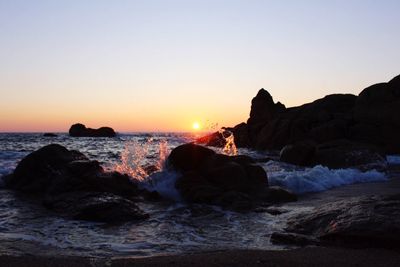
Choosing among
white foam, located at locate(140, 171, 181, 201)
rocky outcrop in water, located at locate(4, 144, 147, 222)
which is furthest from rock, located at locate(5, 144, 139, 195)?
white foam, located at locate(140, 171, 181, 201)

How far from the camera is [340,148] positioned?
2405 centimetres

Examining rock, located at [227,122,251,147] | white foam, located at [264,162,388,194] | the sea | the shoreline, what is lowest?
the sea

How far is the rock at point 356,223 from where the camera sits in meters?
6.30

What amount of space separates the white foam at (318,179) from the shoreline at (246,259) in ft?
24.3

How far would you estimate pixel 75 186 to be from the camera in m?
11.3

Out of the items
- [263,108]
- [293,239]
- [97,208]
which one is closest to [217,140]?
[263,108]

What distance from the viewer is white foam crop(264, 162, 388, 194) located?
1369cm

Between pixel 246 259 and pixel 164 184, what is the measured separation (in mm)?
6965

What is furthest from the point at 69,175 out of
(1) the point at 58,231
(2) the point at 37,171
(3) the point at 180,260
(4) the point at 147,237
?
(3) the point at 180,260

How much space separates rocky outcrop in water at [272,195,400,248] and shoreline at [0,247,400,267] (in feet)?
0.97

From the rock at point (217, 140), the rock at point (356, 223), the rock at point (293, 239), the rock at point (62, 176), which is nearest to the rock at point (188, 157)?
the rock at point (62, 176)

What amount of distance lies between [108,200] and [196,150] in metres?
4.53

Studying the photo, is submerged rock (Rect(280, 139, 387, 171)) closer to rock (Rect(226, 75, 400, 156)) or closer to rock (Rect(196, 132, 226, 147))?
rock (Rect(226, 75, 400, 156))

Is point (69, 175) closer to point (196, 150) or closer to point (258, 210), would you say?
point (196, 150)
